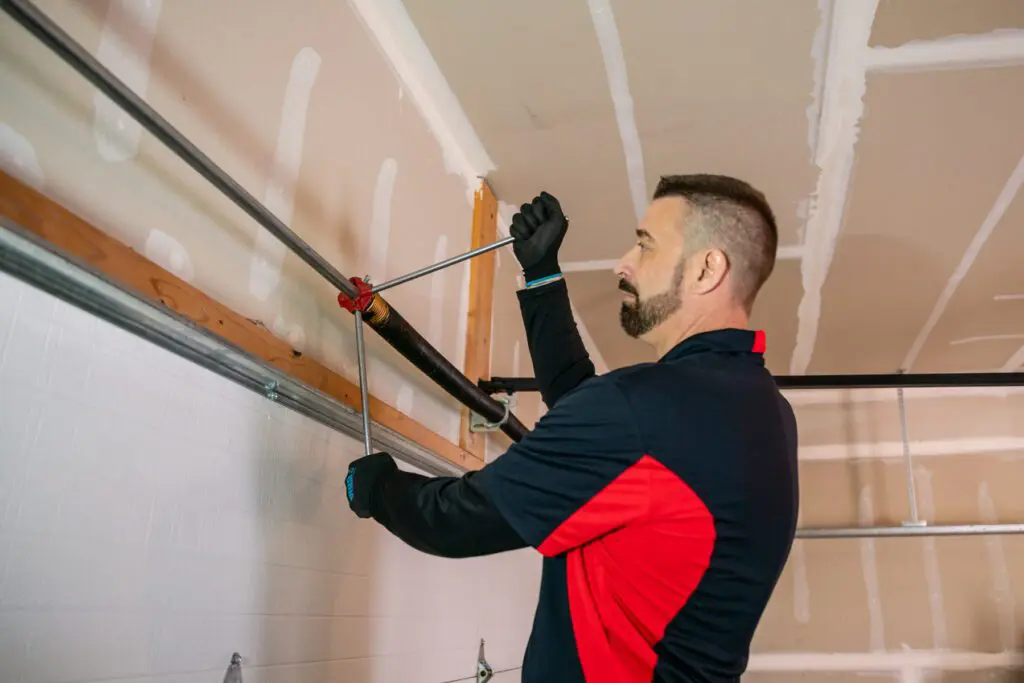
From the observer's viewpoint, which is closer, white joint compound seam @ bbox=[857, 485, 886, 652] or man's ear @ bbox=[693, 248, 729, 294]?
man's ear @ bbox=[693, 248, 729, 294]

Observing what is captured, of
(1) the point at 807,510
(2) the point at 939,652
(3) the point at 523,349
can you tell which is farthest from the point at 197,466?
(2) the point at 939,652

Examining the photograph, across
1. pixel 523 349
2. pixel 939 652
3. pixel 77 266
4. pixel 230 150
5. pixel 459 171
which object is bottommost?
pixel 939 652

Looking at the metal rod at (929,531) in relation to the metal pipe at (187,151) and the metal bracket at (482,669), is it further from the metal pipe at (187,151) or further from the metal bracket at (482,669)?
the metal pipe at (187,151)

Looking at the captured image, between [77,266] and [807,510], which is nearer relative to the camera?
[77,266]

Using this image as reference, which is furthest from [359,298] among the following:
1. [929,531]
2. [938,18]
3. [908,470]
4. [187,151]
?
[908,470]

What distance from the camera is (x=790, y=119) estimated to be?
2166 millimetres

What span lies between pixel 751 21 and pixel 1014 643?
3.79 m

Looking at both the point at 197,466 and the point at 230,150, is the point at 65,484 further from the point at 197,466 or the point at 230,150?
the point at 230,150

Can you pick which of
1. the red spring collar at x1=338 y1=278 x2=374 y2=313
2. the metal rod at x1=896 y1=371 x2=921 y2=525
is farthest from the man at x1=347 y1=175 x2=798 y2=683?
the metal rod at x1=896 y1=371 x2=921 y2=525

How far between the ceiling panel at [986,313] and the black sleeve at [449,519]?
2.29 metres

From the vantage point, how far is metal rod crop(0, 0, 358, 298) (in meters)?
0.74

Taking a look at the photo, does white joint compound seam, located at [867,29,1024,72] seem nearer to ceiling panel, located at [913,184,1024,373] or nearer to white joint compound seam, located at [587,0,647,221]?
white joint compound seam, located at [587,0,647,221]

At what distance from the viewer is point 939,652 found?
4.06m

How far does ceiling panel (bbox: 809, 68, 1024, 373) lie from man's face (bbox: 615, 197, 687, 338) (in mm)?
986
